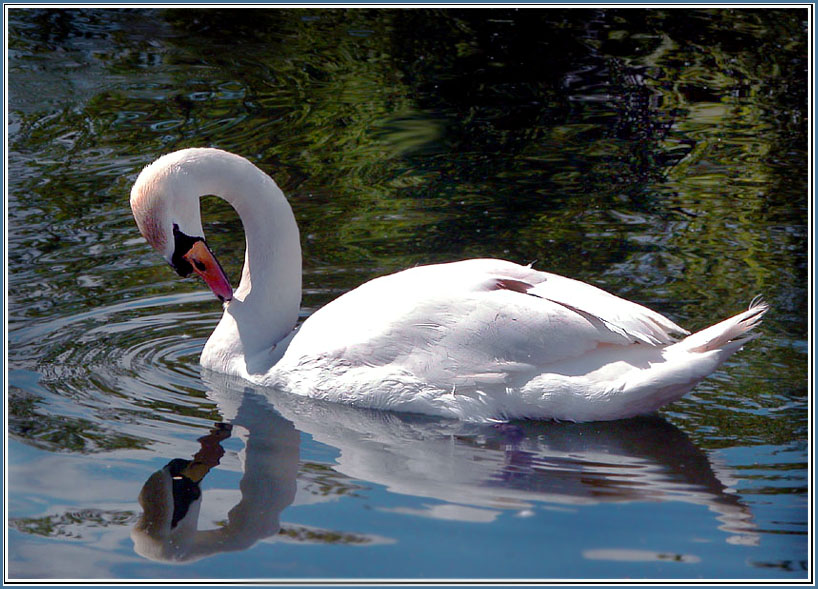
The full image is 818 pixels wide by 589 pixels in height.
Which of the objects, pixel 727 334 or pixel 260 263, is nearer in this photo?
pixel 727 334

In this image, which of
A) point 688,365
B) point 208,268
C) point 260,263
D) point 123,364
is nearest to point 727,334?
point 688,365

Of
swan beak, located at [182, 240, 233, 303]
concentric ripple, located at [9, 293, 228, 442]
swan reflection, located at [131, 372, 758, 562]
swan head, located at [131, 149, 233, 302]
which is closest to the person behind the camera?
swan reflection, located at [131, 372, 758, 562]

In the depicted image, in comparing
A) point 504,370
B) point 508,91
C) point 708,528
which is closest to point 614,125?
point 508,91

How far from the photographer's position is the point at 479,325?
18.6 ft

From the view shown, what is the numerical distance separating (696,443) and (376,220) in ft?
12.6

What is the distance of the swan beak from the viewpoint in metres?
6.22

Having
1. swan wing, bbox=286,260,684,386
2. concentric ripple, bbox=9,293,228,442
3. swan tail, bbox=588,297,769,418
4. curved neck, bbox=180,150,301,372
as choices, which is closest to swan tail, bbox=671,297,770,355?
swan tail, bbox=588,297,769,418

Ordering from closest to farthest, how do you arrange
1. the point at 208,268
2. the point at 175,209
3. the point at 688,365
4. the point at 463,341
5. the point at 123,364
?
the point at 688,365
the point at 463,341
the point at 175,209
the point at 208,268
the point at 123,364

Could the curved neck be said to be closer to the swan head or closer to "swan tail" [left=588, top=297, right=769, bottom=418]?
the swan head

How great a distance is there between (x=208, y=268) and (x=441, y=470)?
195cm

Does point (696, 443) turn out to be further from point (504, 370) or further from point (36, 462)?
point (36, 462)

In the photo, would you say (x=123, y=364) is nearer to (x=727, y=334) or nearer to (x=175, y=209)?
(x=175, y=209)

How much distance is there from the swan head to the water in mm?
692

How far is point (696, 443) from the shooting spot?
5.39 metres
